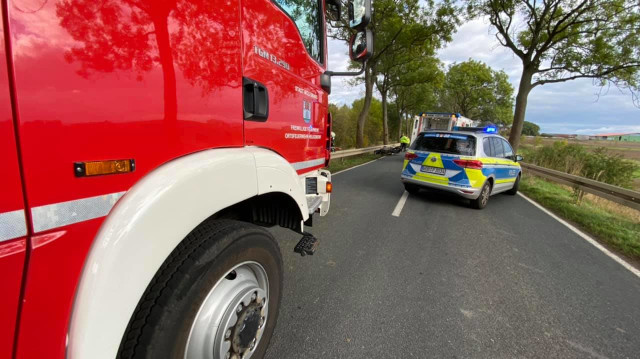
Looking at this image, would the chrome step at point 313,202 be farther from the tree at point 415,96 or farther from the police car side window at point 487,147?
the tree at point 415,96

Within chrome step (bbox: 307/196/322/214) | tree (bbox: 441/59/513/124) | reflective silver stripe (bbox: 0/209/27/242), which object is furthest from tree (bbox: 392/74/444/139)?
reflective silver stripe (bbox: 0/209/27/242)

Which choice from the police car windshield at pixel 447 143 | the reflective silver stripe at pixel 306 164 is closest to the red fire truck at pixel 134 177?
the reflective silver stripe at pixel 306 164

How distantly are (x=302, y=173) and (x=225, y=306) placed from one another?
1489 millimetres

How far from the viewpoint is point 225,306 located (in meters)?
1.43

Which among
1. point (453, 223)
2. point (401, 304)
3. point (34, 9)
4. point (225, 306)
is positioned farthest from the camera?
point (453, 223)

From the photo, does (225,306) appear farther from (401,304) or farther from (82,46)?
(401,304)

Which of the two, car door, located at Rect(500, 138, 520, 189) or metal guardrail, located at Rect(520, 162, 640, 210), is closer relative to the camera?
metal guardrail, located at Rect(520, 162, 640, 210)

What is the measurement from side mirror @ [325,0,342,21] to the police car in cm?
416

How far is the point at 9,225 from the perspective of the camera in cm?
73

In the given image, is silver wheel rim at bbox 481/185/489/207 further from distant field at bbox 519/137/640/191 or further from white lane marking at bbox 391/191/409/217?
distant field at bbox 519/137/640/191

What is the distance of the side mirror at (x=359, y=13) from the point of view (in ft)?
7.95

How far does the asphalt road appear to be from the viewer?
2.20 meters

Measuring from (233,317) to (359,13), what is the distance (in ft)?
8.23

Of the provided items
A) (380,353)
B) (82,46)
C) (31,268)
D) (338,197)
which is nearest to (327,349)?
(380,353)
